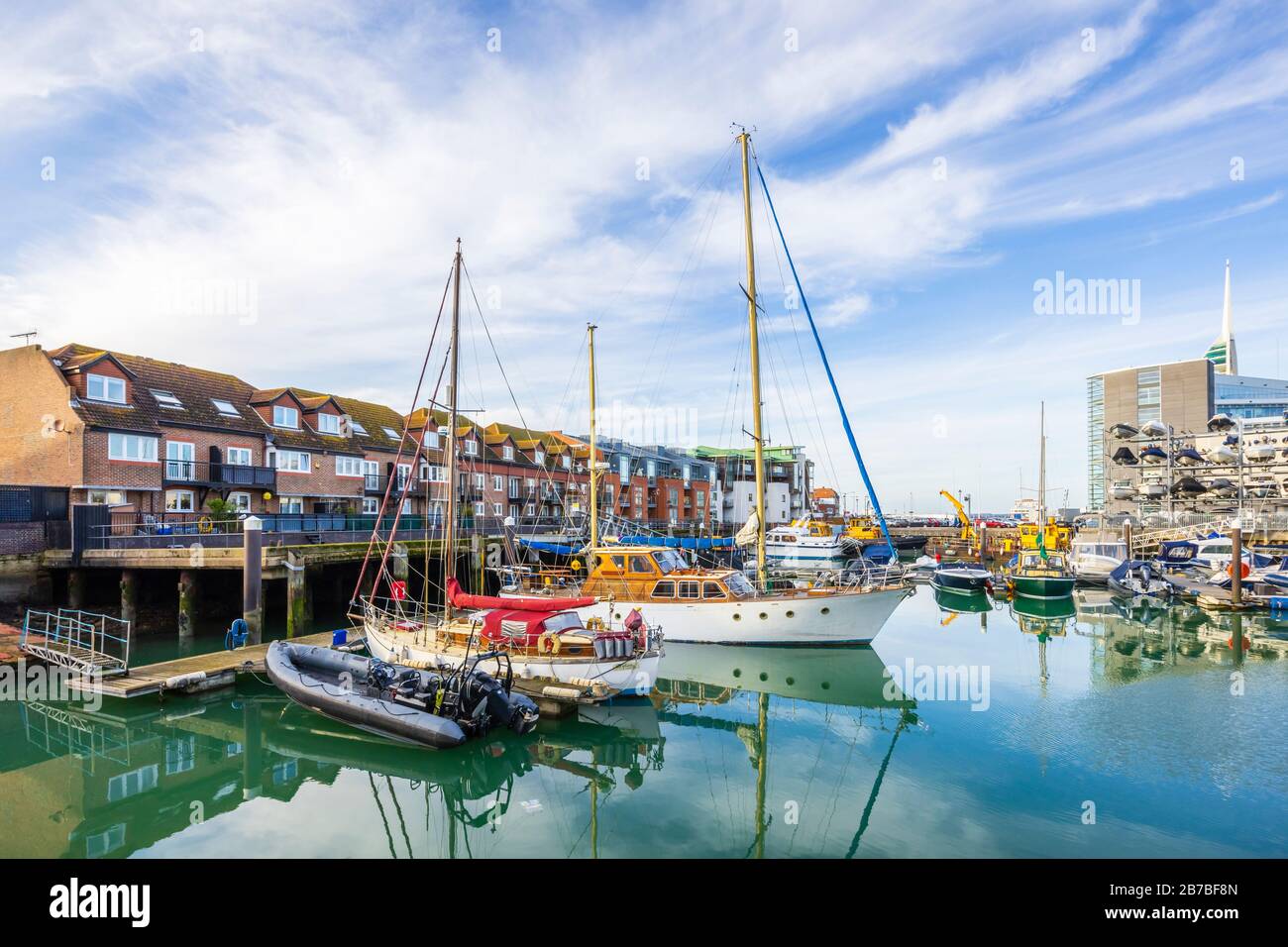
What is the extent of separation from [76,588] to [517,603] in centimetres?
2114

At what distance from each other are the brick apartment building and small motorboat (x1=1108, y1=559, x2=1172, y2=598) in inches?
1390

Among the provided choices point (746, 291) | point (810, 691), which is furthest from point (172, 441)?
point (810, 691)

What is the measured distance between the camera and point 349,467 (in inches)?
1842

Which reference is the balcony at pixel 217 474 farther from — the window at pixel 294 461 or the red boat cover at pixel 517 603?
the red boat cover at pixel 517 603

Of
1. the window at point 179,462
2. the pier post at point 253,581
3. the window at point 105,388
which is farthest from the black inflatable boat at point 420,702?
the window at point 105,388

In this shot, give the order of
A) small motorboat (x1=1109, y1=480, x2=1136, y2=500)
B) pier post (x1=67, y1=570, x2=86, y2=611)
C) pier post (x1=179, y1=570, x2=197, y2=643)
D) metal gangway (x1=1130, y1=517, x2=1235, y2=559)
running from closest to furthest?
pier post (x1=179, y1=570, x2=197, y2=643) → pier post (x1=67, y1=570, x2=86, y2=611) → metal gangway (x1=1130, y1=517, x2=1235, y2=559) → small motorboat (x1=1109, y1=480, x2=1136, y2=500)

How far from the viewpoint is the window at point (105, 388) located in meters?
34.2

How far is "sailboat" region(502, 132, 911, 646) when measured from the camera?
2495 centimetres

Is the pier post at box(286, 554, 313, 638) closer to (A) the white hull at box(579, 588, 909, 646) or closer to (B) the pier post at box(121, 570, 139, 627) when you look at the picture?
(B) the pier post at box(121, 570, 139, 627)

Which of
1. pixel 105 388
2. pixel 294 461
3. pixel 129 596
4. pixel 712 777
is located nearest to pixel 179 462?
pixel 105 388

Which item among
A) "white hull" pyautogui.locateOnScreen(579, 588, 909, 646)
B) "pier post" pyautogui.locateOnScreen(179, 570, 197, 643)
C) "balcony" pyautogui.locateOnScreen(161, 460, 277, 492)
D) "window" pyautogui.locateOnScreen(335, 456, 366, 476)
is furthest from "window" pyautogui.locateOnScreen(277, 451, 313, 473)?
"white hull" pyautogui.locateOnScreen(579, 588, 909, 646)

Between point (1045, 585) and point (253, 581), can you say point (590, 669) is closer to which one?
point (253, 581)

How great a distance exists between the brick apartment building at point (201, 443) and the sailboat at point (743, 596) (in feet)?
18.9
